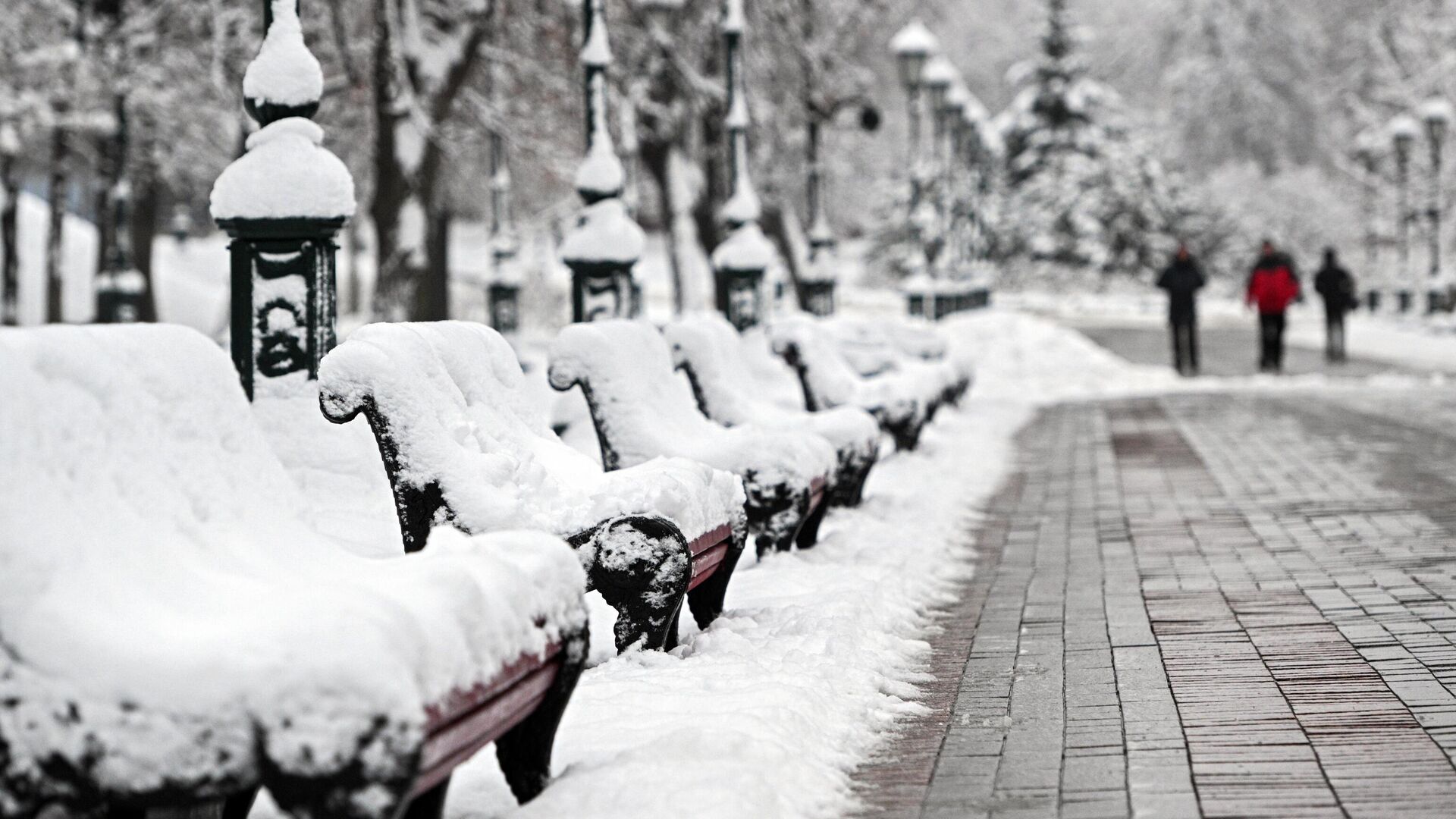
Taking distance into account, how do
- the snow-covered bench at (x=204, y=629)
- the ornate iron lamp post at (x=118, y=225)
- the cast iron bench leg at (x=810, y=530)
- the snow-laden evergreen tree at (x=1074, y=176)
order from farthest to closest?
the snow-laden evergreen tree at (x=1074, y=176) → the ornate iron lamp post at (x=118, y=225) → the cast iron bench leg at (x=810, y=530) → the snow-covered bench at (x=204, y=629)

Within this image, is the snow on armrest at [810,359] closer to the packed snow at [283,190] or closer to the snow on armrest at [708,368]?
the snow on armrest at [708,368]

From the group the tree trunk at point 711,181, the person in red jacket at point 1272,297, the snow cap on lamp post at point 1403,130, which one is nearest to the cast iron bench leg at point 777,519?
the person in red jacket at point 1272,297

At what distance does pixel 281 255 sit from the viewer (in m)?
6.65

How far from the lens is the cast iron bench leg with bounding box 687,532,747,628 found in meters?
6.13

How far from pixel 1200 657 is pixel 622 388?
2274mm

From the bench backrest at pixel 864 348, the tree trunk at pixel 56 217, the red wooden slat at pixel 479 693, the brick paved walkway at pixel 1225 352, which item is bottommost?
the red wooden slat at pixel 479 693

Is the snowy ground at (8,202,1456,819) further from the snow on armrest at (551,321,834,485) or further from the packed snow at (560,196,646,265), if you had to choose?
the packed snow at (560,196,646,265)

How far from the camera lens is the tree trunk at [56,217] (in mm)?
27109

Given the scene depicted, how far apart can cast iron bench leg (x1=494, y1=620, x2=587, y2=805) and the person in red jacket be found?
21.0m

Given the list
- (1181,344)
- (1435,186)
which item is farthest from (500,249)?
(1435,186)

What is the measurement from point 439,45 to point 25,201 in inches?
1016

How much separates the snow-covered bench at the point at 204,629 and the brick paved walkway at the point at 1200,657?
3.69 ft

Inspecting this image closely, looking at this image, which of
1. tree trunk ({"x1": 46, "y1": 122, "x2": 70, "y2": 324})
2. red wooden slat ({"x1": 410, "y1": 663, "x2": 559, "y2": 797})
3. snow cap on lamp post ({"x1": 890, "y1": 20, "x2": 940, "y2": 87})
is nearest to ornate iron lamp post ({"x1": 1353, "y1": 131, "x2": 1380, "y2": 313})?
snow cap on lamp post ({"x1": 890, "y1": 20, "x2": 940, "y2": 87})

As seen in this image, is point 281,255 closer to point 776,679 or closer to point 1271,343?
point 776,679
